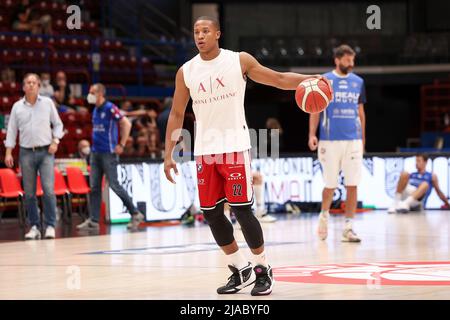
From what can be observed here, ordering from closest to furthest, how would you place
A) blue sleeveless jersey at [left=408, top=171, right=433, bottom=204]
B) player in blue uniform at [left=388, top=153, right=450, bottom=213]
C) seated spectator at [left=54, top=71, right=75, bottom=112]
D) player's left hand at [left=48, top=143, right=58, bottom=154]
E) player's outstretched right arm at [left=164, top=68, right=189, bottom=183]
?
player's outstretched right arm at [left=164, top=68, right=189, bottom=183]
player's left hand at [left=48, top=143, right=58, bottom=154]
player in blue uniform at [left=388, top=153, right=450, bottom=213]
blue sleeveless jersey at [left=408, top=171, right=433, bottom=204]
seated spectator at [left=54, top=71, right=75, bottom=112]

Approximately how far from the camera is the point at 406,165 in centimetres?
1775

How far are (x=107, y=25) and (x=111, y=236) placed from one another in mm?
15093

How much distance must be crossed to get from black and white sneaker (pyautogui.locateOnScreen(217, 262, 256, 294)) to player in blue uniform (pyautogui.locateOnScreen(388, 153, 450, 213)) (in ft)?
32.5

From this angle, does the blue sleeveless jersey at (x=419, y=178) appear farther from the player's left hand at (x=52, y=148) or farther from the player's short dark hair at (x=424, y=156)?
the player's left hand at (x=52, y=148)

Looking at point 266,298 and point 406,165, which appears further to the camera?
point 406,165

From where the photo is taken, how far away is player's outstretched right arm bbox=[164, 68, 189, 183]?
751 centimetres

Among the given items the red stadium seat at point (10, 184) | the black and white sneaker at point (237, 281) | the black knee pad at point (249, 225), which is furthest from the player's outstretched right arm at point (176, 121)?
the red stadium seat at point (10, 184)

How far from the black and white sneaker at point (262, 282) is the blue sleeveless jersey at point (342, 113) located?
15.6 feet

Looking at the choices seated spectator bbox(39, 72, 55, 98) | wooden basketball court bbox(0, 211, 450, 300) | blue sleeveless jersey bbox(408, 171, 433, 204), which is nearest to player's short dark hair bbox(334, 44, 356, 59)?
wooden basketball court bbox(0, 211, 450, 300)

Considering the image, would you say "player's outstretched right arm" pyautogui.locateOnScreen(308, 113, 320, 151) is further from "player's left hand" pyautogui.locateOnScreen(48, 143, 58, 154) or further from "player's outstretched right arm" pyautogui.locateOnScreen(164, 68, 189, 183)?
"player's outstretched right arm" pyautogui.locateOnScreen(164, 68, 189, 183)

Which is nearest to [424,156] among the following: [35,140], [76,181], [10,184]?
[76,181]

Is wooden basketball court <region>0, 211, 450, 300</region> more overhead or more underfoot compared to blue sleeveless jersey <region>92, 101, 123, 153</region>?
more underfoot

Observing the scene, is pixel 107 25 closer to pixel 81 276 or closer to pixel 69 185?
pixel 69 185
